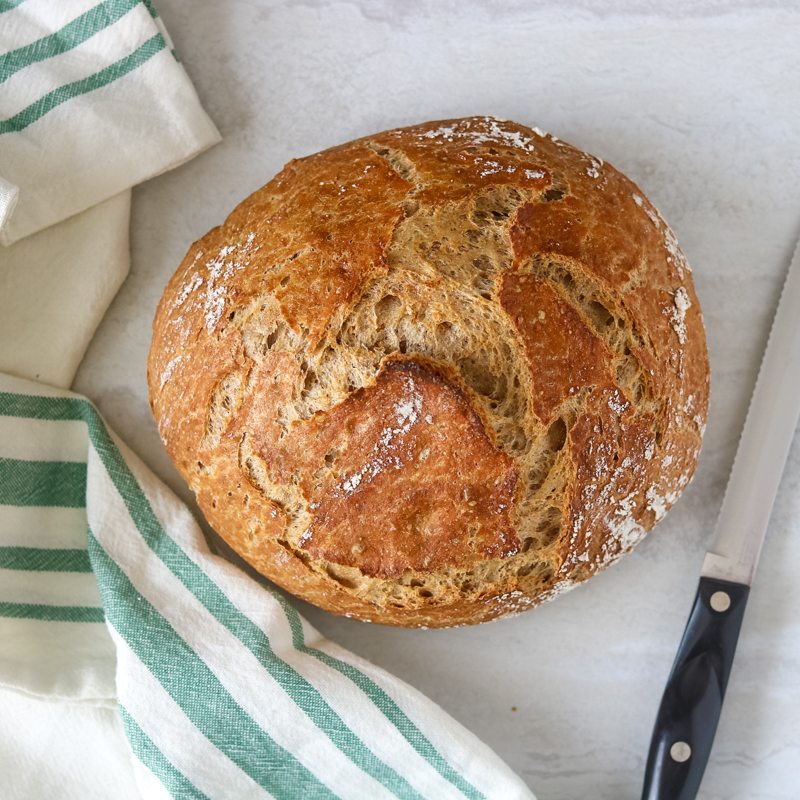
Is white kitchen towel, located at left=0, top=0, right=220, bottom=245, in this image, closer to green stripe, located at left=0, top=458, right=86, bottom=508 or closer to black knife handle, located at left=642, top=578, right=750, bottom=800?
green stripe, located at left=0, top=458, right=86, bottom=508

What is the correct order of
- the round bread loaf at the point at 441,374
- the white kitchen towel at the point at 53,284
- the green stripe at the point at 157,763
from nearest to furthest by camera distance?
the round bread loaf at the point at 441,374 < the green stripe at the point at 157,763 < the white kitchen towel at the point at 53,284

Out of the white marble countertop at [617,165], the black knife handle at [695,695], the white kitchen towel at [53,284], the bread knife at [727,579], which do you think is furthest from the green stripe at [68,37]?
the black knife handle at [695,695]

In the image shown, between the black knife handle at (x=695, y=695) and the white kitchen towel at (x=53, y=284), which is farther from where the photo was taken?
the white kitchen towel at (x=53, y=284)

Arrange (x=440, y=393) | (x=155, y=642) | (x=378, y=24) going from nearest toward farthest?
(x=440, y=393), (x=155, y=642), (x=378, y=24)

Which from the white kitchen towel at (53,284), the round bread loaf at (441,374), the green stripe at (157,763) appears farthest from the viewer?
the white kitchen towel at (53,284)

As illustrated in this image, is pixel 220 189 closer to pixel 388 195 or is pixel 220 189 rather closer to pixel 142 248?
pixel 142 248

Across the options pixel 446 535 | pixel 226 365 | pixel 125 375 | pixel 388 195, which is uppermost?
pixel 388 195

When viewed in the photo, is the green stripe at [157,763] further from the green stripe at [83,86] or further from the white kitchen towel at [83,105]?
the green stripe at [83,86]

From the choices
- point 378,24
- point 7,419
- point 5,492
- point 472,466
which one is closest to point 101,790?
point 5,492

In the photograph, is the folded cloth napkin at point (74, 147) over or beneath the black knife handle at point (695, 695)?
over
